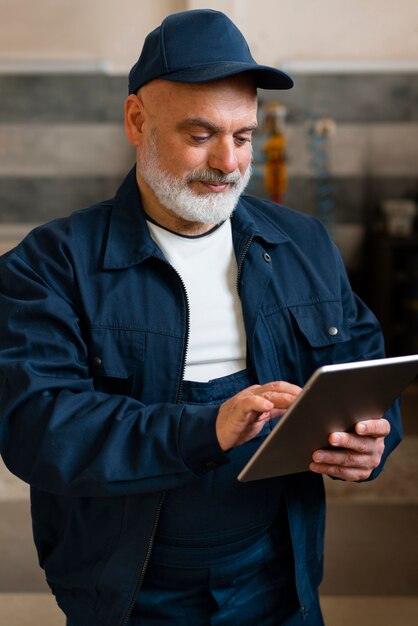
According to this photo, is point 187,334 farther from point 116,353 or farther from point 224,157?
point 224,157

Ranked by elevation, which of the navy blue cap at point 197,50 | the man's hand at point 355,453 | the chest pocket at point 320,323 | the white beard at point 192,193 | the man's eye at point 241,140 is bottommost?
the man's hand at point 355,453

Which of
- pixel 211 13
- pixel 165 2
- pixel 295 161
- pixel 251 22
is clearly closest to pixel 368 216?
pixel 295 161

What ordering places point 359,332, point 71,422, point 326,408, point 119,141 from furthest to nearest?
1. point 119,141
2. point 359,332
3. point 71,422
4. point 326,408

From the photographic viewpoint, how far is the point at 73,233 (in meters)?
1.61

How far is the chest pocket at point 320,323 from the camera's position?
168 cm

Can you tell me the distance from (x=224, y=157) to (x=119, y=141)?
3.91m

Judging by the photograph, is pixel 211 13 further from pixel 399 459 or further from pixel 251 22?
pixel 251 22

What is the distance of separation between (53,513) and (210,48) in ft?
3.06

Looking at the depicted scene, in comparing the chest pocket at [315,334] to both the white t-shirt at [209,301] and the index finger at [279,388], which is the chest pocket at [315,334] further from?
the index finger at [279,388]

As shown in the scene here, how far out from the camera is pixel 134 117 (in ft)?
5.55

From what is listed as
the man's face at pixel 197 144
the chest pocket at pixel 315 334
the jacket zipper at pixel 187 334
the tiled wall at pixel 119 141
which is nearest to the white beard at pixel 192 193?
the man's face at pixel 197 144

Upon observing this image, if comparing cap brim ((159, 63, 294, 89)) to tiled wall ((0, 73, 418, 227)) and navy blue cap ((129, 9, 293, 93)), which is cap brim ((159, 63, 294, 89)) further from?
tiled wall ((0, 73, 418, 227))

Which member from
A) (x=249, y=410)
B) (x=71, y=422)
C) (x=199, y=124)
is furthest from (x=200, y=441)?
(x=199, y=124)

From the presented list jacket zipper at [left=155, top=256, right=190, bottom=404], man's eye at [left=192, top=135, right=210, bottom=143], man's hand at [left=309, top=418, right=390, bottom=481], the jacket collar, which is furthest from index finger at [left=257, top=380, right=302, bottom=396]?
man's eye at [left=192, top=135, right=210, bottom=143]
